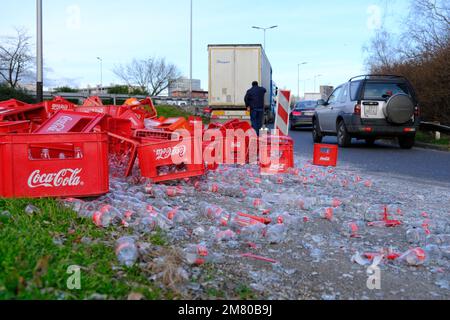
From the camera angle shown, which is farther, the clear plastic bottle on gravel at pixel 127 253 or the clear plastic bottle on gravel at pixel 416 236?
the clear plastic bottle on gravel at pixel 416 236

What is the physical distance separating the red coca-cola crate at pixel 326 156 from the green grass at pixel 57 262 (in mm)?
6065

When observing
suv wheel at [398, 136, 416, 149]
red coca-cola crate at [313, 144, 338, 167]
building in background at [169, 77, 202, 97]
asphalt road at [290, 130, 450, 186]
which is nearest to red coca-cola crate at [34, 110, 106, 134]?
red coca-cola crate at [313, 144, 338, 167]

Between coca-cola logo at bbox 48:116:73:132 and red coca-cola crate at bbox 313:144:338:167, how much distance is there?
216 inches

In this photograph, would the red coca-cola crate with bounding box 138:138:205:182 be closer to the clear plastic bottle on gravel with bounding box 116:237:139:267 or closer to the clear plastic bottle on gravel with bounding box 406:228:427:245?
the clear plastic bottle on gravel with bounding box 116:237:139:267

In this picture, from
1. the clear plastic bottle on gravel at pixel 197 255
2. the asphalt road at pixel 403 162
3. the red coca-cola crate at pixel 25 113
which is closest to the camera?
the clear plastic bottle on gravel at pixel 197 255

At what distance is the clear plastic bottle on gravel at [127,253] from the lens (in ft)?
9.91

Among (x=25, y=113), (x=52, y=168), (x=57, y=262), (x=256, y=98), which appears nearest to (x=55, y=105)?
(x=25, y=113)

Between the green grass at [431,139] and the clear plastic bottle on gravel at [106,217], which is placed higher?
the green grass at [431,139]

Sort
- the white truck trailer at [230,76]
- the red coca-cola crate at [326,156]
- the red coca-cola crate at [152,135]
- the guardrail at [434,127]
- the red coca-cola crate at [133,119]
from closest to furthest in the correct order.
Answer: the red coca-cola crate at [152,135] → the red coca-cola crate at [133,119] → the red coca-cola crate at [326,156] → the guardrail at [434,127] → the white truck trailer at [230,76]

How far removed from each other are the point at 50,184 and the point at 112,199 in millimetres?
638

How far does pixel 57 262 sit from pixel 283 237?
1946 mm

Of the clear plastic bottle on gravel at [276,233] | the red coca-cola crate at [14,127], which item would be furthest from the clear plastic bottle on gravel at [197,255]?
the red coca-cola crate at [14,127]

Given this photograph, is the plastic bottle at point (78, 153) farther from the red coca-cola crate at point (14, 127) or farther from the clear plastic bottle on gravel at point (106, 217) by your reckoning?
the red coca-cola crate at point (14, 127)
